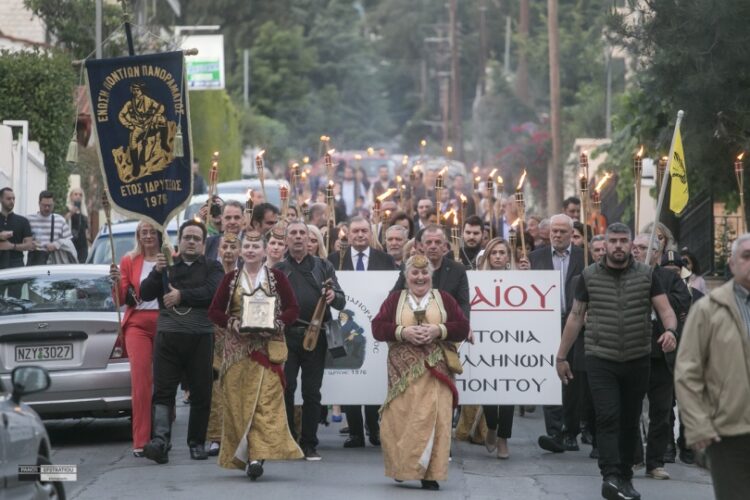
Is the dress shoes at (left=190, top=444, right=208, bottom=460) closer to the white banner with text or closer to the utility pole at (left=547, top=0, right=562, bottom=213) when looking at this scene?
the white banner with text

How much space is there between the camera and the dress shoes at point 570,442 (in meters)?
14.4

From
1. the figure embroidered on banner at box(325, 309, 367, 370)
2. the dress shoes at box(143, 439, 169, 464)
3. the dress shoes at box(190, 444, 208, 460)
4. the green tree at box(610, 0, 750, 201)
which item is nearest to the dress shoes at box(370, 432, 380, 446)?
the figure embroidered on banner at box(325, 309, 367, 370)

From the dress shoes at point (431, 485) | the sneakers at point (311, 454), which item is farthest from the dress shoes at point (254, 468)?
the sneakers at point (311, 454)

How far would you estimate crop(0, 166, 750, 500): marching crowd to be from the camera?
38.8 feet

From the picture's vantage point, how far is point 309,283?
13.7 metres

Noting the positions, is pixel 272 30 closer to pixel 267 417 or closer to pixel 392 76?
pixel 392 76

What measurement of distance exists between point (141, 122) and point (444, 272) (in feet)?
9.23

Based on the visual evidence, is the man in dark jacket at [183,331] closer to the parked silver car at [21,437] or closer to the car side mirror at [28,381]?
the parked silver car at [21,437]

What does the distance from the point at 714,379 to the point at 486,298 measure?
5.90 metres

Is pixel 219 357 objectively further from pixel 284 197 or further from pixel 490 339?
pixel 284 197

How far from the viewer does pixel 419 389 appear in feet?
39.7

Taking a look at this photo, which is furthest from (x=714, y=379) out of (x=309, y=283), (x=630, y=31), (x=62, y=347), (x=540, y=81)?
(x=540, y=81)

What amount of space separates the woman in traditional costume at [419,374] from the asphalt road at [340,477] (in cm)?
22

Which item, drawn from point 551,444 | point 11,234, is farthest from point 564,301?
point 11,234
